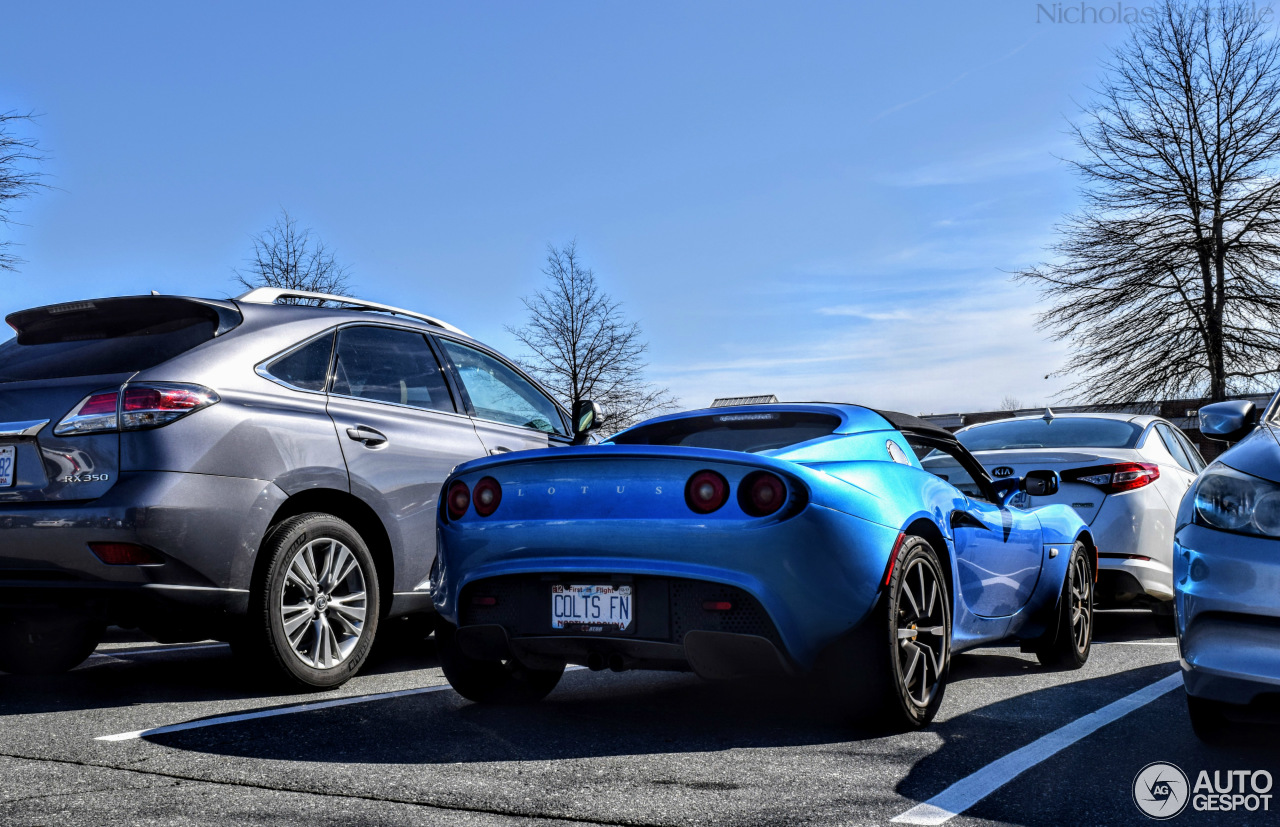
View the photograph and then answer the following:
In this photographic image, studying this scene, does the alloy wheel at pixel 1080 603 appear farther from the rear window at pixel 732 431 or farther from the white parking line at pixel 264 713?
the white parking line at pixel 264 713

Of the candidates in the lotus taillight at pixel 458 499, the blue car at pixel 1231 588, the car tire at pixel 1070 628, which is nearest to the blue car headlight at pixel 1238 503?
the blue car at pixel 1231 588

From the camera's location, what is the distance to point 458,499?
15.0 ft

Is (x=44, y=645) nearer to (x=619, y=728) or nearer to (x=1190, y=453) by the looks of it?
(x=619, y=728)

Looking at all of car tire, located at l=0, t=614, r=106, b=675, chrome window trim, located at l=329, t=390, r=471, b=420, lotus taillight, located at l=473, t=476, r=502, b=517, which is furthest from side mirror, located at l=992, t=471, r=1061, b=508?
car tire, located at l=0, t=614, r=106, b=675

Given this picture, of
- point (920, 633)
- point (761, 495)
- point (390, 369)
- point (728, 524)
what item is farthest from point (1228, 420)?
point (390, 369)

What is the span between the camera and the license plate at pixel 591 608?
4.09 meters

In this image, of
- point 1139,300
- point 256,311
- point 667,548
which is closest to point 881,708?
point 667,548

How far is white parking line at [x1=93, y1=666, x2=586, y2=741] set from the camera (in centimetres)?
415

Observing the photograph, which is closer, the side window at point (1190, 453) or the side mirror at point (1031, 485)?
the side mirror at point (1031, 485)

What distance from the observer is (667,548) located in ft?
13.3

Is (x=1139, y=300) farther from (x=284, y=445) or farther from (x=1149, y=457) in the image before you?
(x=284, y=445)

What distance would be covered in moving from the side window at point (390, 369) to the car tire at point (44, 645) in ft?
5.32

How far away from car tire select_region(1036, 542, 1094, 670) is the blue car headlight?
2216 mm

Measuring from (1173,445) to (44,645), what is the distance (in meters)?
7.48
